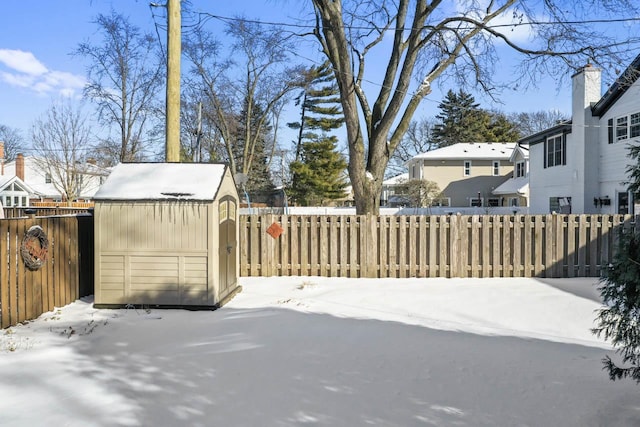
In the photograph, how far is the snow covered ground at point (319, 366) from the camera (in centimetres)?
325

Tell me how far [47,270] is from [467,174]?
33.4 metres

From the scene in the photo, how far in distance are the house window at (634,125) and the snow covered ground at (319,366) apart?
12449 mm

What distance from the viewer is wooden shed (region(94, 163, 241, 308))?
6527 mm

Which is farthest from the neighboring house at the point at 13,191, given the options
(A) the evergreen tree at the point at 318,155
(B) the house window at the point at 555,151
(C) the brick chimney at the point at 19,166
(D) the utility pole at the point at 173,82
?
(B) the house window at the point at 555,151

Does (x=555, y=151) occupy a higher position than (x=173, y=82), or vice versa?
(x=555, y=151)

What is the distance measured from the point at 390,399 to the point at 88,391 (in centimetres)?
234

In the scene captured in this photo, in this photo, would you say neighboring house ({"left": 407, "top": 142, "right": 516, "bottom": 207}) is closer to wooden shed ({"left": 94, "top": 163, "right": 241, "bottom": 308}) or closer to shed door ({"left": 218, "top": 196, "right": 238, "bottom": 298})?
shed door ({"left": 218, "top": 196, "right": 238, "bottom": 298})

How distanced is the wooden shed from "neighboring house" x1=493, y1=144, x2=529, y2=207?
1022 inches

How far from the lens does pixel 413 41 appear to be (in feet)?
36.2

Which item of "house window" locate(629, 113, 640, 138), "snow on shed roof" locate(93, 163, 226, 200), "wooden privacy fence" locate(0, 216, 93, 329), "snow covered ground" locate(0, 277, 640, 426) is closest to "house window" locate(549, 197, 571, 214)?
"house window" locate(629, 113, 640, 138)

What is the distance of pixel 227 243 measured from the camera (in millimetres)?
7254

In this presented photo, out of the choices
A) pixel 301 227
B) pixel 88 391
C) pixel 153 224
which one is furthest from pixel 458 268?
pixel 88 391

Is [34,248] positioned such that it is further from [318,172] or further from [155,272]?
[318,172]

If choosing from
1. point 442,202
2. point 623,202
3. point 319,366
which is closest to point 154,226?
point 319,366
